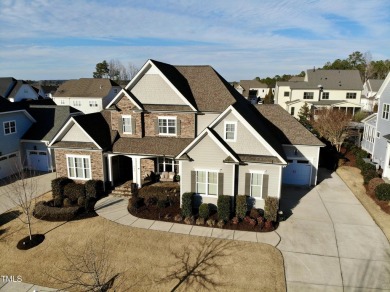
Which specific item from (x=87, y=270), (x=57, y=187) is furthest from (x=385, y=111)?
(x=57, y=187)

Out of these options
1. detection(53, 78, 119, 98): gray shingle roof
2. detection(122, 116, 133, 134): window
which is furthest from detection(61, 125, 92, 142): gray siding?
detection(53, 78, 119, 98): gray shingle roof

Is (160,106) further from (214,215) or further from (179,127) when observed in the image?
(214,215)

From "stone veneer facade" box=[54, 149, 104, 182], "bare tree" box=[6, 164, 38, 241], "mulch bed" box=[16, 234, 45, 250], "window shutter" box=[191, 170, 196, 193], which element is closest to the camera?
"mulch bed" box=[16, 234, 45, 250]

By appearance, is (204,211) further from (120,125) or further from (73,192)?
(120,125)

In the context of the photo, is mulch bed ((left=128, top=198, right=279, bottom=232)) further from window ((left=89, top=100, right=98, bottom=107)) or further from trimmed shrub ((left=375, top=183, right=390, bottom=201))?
window ((left=89, top=100, right=98, bottom=107))

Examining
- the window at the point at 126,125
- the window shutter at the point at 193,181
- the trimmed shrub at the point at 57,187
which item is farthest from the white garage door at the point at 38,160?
the window shutter at the point at 193,181

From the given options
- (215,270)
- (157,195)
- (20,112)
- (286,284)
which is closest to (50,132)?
(20,112)
